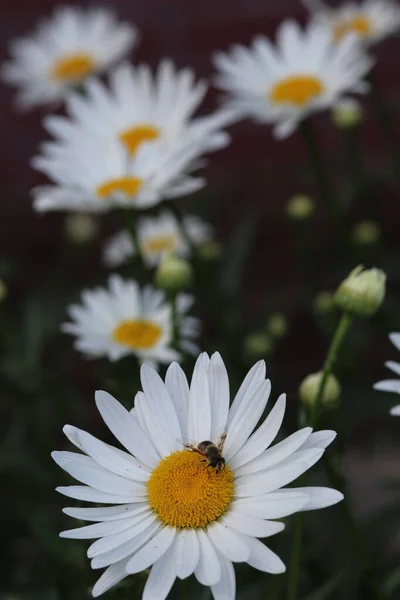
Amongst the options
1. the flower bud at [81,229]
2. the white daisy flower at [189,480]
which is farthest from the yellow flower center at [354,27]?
the white daisy flower at [189,480]

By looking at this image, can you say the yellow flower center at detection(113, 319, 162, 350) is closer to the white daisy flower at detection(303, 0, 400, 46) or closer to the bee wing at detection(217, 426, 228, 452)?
the bee wing at detection(217, 426, 228, 452)

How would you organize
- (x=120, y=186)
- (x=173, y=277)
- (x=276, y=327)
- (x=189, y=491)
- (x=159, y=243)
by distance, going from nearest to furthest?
(x=189, y=491) → (x=173, y=277) → (x=120, y=186) → (x=276, y=327) → (x=159, y=243)

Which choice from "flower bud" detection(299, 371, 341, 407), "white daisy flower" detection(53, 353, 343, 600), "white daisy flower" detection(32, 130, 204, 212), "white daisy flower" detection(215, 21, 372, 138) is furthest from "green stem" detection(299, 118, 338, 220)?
"white daisy flower" detection(53, 353, 343, 600)

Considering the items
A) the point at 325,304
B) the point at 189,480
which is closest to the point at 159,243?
the point at 325,304

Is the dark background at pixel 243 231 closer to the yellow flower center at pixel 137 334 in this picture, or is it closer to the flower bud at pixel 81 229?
the flower bud at pixel 81 229

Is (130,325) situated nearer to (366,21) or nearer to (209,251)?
(209,251)

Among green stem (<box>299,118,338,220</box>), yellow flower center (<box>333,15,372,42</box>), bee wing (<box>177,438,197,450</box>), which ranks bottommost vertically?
bee wing (<box>177,438,197,450</box>)
